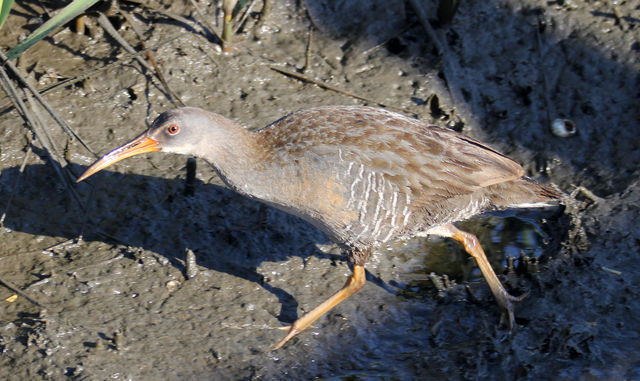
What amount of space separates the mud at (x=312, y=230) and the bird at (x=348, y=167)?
30 centimetres

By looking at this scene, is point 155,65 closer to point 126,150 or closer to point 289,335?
point 126,150

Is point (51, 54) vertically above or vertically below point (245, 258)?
above

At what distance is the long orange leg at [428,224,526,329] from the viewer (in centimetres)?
414

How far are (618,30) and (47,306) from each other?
4298 millimetres

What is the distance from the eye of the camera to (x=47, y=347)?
3.83 metres

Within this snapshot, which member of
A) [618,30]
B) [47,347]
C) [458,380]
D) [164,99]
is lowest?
[47,347]

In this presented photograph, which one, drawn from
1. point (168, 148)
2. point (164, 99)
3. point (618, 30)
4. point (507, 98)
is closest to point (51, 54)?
point (164, 99)

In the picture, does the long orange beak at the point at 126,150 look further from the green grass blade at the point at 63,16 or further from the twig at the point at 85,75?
the twig at the point at 85,75

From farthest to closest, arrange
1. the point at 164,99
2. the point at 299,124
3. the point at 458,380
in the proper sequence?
the point at 164,99
the point at 299,124
the point at 458,380

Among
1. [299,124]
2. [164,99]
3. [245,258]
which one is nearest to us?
[299,124]

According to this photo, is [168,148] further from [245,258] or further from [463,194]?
[463,194]

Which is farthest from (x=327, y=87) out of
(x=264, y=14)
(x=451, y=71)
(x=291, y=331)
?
(x=291, y=331)

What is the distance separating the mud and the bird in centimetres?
30

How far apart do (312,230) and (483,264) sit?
3.67 feet
